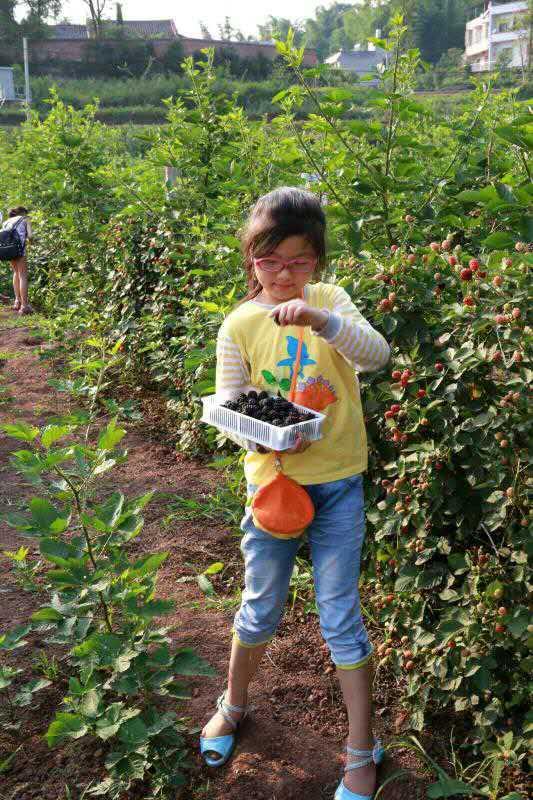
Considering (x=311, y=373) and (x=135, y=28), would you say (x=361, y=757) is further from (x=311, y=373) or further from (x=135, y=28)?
(x=135, y=28)

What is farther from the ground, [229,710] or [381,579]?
[381,579]

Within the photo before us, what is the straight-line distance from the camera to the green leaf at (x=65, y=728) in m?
1.93

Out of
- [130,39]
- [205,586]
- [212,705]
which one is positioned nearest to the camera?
[212,705]

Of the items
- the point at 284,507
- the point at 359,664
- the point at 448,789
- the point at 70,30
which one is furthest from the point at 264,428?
the point at 70,30

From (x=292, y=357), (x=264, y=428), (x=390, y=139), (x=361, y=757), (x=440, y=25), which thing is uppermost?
(x=440, y=25)

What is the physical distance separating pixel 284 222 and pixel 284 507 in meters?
0.68

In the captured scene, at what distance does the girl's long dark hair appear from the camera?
6.06 ft

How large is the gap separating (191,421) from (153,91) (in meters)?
37.5

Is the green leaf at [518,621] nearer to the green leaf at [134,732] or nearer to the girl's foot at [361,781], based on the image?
the girl's foot at [361,781]

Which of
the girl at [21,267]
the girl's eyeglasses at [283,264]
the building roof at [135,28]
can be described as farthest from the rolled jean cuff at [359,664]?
the building roof at [135,28]

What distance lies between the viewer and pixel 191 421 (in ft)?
13.9

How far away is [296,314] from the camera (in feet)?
5.53

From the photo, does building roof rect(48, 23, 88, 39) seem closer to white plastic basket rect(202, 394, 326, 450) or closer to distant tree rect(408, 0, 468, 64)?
distant tree rect(408, 0, 468, 64)

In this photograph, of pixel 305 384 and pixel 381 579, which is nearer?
pixel 305 384
